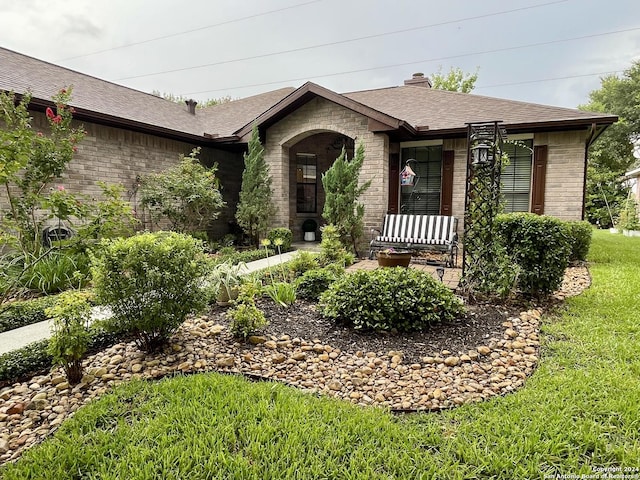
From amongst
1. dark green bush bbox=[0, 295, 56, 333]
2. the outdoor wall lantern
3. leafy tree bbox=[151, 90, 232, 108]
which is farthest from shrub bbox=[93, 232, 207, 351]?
leafy tree bbox=[151, 90, 232, 108]

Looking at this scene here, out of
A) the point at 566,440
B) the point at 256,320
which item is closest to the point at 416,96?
the point at 256,320

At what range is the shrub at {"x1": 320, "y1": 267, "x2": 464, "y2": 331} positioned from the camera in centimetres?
353

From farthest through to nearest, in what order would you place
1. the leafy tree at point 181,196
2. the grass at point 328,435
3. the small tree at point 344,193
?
the small tree at point 344,193
the leafy tree at point 181,196
the grass at point 328,435

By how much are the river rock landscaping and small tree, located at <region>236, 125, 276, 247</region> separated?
535 cm

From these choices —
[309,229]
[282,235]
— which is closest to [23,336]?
[282,235]

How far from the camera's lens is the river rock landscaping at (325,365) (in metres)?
2.40

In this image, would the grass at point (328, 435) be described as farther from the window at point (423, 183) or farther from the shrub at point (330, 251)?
the window at point (423, 183)

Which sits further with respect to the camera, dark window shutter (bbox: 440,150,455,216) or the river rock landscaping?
dark window shutter (bbox: 440,150,455,216)

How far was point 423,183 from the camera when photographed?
916 centimetres

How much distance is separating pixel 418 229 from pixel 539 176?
2.90 m

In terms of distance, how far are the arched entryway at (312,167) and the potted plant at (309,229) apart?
4.4 inches

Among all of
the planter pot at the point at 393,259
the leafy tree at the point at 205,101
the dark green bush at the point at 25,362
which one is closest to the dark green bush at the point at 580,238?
the planter pot at the point at 393,259

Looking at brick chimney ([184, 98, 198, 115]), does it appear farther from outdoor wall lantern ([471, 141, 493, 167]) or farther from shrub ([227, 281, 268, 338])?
shrub ([227, 281, 268, 338])

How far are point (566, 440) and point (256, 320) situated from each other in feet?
7.78
